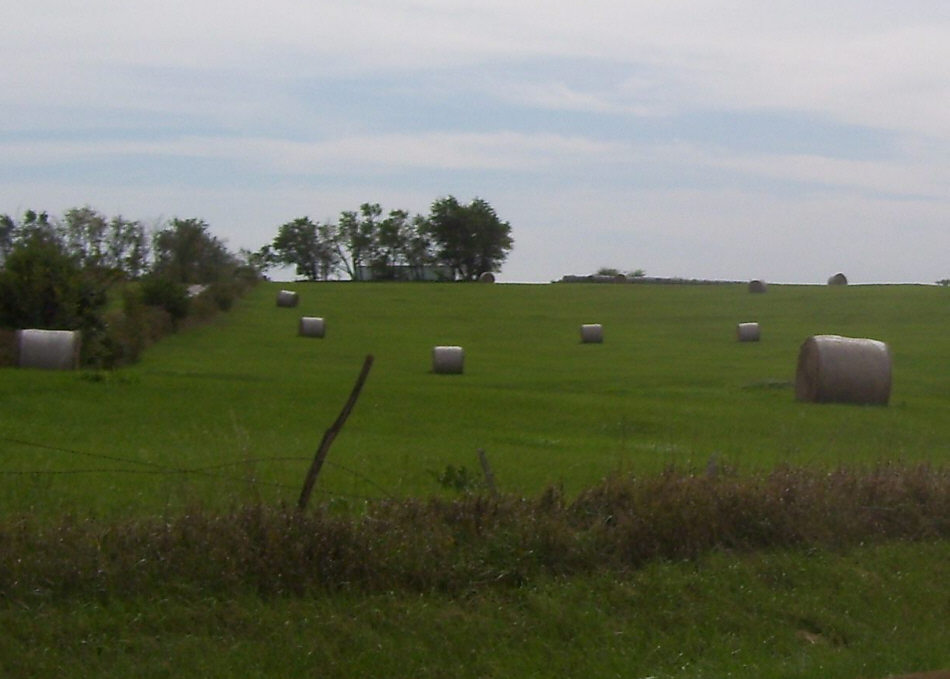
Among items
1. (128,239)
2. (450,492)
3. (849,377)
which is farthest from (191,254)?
(450,492)

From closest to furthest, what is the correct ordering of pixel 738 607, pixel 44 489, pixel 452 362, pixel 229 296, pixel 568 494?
pixel 738 607
pixel 44 489
pixel 568 494
pixel 452 362
pixel 229 296

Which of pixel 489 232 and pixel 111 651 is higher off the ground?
pixel 489 232

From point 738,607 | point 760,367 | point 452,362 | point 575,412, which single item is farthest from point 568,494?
point 760,367

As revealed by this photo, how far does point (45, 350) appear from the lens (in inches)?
1177

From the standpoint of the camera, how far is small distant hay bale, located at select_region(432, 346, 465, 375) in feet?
113

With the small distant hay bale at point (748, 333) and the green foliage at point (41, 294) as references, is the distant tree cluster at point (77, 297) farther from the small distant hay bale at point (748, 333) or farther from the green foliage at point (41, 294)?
the small distant hay bale at point (748, 333)

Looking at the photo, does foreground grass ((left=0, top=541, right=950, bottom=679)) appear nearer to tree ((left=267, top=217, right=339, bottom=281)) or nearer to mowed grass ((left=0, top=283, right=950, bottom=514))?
mowed grass ((left=0, top=283, right=950, bottom=514))

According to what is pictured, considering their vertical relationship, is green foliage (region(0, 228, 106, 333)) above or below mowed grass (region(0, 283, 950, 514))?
above

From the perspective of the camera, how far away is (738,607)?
10008 millimetres

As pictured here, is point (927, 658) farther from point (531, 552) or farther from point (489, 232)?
point (489, 232)

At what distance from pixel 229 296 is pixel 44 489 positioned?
51993 millimetres

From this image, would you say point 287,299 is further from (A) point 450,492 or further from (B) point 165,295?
(A) point 450,492

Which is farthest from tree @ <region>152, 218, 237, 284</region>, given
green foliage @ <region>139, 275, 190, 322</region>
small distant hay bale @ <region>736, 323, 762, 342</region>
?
small distant hay bale @ <region>736, 323, 762, 342</region>

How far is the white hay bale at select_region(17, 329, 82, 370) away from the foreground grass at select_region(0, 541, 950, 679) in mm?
22192
